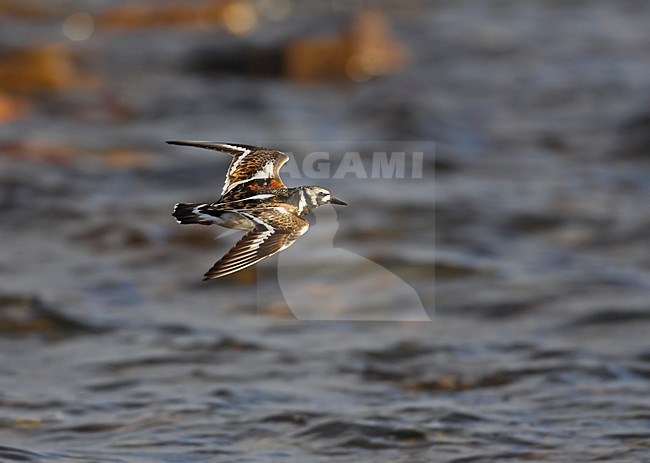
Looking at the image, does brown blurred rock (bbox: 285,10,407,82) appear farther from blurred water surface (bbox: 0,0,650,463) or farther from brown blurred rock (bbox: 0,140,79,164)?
brown blurred rock (bbox: 0,140,79,164)

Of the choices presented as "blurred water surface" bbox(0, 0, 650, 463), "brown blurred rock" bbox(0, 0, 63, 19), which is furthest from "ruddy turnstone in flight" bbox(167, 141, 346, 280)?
"brown blurred rock" bbox(0, 0, 63, 19)

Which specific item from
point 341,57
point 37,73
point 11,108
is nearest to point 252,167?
point 11,108

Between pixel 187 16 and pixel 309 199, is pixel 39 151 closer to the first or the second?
pixel 187 16

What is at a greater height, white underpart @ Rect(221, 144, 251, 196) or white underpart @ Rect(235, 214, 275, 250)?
white underpart @ Rect(221, 144, 251, 196)

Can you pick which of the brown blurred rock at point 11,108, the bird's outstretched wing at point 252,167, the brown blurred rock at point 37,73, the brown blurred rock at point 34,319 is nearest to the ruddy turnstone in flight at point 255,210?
the bird's outstretched wing at point 252,167

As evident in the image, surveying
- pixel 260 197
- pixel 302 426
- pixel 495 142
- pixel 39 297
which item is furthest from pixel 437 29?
pixel 260 197

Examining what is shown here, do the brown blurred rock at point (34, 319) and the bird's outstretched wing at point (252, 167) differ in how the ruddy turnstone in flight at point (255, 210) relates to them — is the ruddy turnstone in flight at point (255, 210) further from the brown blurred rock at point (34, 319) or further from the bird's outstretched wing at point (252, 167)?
the brown blurred rock at point (34, 319)
